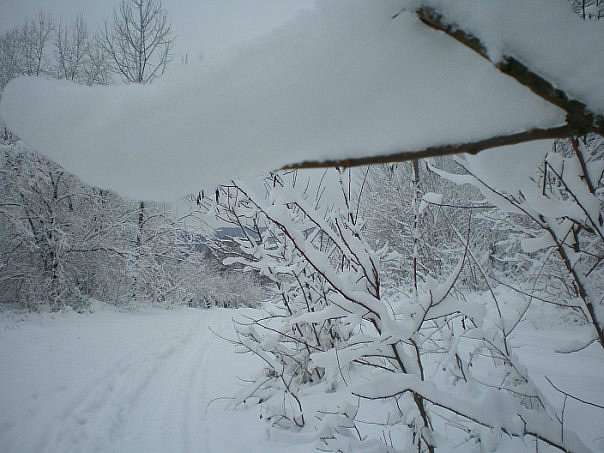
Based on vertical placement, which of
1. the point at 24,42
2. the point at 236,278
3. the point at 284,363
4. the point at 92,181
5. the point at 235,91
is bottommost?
the point at 236,278

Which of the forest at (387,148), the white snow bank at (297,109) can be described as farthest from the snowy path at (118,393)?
the white snow bank at (297,109)

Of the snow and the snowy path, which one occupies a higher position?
the snow

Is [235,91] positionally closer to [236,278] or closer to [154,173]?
[154,173]

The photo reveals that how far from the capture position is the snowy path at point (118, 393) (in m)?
2.99

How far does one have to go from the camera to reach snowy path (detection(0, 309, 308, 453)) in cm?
299

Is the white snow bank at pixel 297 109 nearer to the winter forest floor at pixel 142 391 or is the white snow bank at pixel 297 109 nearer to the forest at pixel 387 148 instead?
the forest at pixel 387 148

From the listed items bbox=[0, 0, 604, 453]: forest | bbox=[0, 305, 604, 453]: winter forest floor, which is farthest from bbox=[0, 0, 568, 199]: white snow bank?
bbox=[0, 305, 604, 453]: winter forest floor

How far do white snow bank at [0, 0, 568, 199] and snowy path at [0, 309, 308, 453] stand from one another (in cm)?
272

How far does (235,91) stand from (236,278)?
76.5ft

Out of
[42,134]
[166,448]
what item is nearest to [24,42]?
[166,448]

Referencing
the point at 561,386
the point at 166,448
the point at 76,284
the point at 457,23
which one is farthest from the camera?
the point at 76,284

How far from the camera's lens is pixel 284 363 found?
3.03 m

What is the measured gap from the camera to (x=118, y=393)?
14.1 feet

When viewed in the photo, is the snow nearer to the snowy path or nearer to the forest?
the forest
